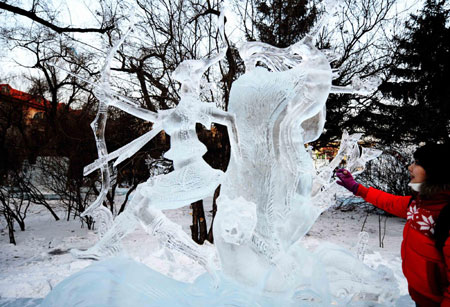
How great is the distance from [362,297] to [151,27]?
5204 mm

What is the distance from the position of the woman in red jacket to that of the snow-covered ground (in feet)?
A: 3.15

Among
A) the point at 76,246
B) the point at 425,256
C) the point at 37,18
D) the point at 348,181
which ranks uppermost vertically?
the point at 37,18

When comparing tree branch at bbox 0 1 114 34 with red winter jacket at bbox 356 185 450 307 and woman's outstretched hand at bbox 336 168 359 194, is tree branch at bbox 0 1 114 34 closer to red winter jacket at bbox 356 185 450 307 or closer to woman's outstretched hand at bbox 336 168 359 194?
woman's outstretched hand at bbox 336 168 359 194

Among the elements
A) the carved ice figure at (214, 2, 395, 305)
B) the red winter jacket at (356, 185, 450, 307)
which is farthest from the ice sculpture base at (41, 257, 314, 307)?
the red winter jacket at (356, 185, 450, 307)

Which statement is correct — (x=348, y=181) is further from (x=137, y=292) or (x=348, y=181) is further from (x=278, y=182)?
(x=137, y=292)

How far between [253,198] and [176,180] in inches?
22.0

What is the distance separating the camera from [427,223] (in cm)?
150

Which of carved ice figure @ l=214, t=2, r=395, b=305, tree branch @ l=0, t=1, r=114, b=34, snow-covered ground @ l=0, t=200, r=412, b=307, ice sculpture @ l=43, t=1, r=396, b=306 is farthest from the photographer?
tree branch @ l=0, t=1, r=114, b=34

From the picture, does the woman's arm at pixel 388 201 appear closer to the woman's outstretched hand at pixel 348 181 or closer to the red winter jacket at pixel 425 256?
the woman's outstretched hand at pixel 348 181

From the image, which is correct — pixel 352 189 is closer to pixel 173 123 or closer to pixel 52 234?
pixel 173 123

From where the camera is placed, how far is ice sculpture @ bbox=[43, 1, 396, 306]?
1.78 m

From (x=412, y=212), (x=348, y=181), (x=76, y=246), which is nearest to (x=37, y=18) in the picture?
(x=76, y=246)

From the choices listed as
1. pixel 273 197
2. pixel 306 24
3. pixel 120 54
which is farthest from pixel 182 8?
pixel 273 197

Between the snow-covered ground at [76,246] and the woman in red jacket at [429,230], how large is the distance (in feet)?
3.15
